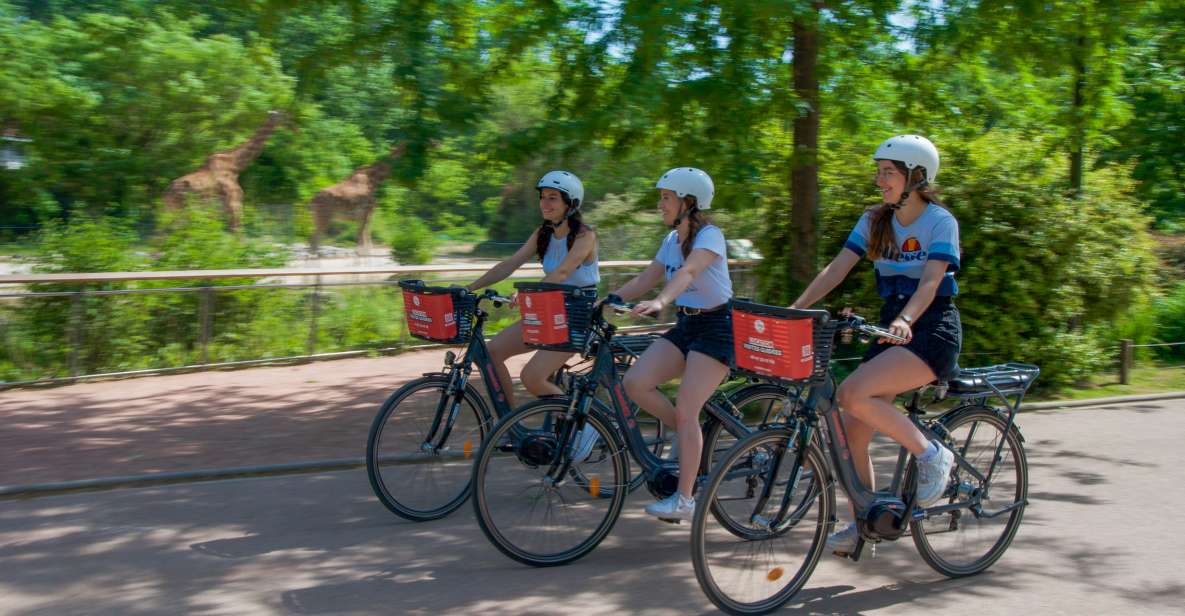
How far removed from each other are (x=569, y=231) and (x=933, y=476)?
251 centimetres

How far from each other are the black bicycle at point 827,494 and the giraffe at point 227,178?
12698mm

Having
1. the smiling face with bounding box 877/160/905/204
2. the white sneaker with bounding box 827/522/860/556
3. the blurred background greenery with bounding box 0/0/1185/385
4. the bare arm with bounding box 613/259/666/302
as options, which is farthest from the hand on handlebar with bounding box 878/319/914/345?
the blurred background greenery with bounding box 0/0/1185/385

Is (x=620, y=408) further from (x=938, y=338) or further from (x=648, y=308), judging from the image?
(x=938, y=338)

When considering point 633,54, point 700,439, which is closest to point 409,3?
point 633,54

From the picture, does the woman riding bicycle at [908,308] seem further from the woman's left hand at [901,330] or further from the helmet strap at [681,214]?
the helmet strap at [681,214]

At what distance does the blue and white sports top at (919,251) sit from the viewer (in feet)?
15.5

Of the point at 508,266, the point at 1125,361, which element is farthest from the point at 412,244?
the point at 508,266

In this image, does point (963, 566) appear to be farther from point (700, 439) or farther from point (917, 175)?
point (917, 175)

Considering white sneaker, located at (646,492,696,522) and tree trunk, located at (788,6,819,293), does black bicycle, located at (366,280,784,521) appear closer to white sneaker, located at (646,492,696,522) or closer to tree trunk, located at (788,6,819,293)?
white sneaker, located at (646,492,696,522)

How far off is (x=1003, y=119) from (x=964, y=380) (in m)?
6.46

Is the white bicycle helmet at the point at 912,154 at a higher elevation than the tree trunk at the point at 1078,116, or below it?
below

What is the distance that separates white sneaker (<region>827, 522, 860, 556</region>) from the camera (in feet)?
16.0

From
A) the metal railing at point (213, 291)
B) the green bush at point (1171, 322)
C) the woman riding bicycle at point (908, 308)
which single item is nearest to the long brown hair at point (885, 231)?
the woman riding bicycle at point (908, 308)

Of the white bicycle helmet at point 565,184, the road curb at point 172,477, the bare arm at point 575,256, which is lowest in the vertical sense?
the road curb at point 172,477
